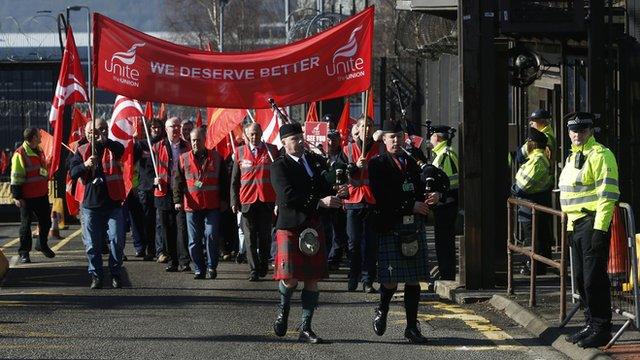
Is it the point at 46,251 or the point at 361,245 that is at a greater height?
the point at 361,245

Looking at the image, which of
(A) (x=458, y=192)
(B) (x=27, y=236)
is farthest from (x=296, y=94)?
(B) (x=27, y=236)

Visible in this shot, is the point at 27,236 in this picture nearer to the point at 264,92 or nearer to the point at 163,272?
the point at 163,272

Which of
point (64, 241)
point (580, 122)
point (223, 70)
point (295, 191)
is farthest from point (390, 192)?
point (64, 241)

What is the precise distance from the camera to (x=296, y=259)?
1202 cm

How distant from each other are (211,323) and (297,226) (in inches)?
57.5

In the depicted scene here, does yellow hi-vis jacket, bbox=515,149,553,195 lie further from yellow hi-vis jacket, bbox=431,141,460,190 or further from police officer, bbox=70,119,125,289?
police officer, bbox=70,119,125,289

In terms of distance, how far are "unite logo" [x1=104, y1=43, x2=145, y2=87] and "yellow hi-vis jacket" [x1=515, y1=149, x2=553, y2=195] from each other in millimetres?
4290

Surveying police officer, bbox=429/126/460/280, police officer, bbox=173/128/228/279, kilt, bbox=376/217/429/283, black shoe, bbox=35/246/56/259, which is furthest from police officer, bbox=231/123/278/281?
kilt, bbox=376/217/429/283

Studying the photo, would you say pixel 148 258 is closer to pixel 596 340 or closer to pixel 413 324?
pixel 413 324

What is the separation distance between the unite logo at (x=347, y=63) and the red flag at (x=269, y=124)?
14.5ft

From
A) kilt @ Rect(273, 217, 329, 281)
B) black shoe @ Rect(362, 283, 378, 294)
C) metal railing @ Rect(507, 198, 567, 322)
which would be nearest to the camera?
kilt @ Rect(273, 217, 329, 281)

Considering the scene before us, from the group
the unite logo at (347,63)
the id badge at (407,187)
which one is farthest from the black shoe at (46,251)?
the id badge at (407,187)

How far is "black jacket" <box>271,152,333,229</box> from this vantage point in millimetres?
12039

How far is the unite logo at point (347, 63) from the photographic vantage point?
15109 millimetres
